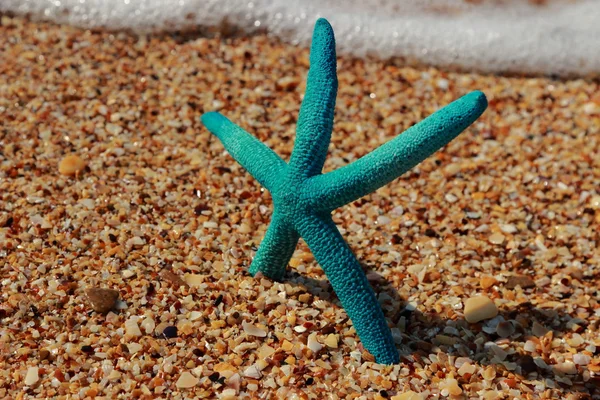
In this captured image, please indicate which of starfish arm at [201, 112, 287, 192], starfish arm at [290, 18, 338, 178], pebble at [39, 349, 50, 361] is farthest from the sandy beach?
starfish arm at [290, 18, 338, 178]

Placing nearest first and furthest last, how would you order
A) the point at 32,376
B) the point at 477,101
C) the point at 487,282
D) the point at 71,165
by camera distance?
the point at 477,101, the point at 32,376, the point at 487,282, the point at 71,165

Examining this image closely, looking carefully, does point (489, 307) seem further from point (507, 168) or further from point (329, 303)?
point (507, 168)

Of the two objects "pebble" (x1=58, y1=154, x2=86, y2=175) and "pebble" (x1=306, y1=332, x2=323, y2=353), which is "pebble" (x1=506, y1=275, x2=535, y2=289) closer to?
"pebble" (x1=306, y1=332, x2=323, y2=353)

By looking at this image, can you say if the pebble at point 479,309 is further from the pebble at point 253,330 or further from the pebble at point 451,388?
the pebble at point 253,330

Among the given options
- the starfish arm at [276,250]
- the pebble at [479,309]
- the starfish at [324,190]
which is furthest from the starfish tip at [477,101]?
the pebble at [479,309]

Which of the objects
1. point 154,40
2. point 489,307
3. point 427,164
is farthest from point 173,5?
point 489,307

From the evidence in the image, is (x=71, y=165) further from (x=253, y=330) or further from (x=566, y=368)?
(x=566, y=368)

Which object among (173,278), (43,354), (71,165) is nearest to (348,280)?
(173,278)
